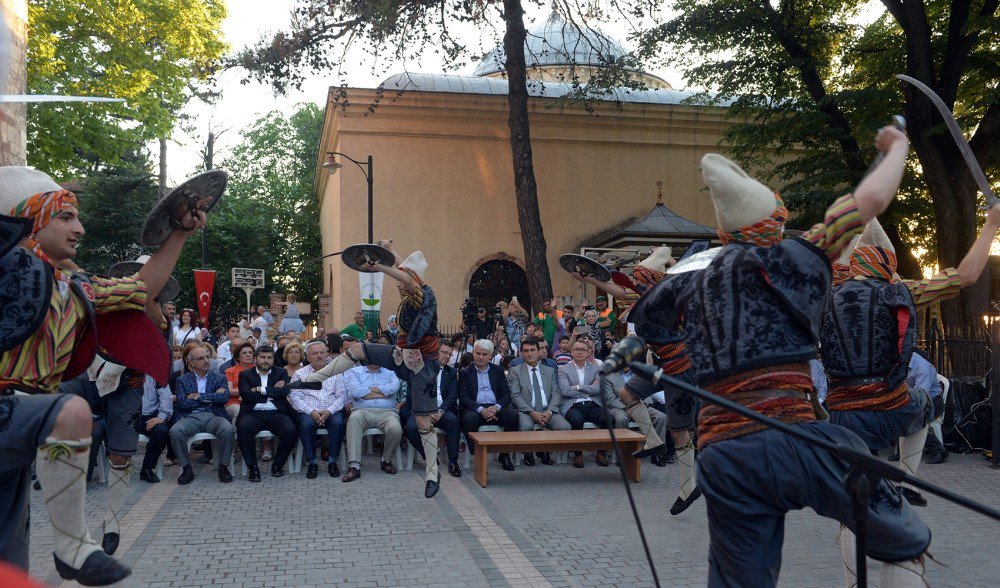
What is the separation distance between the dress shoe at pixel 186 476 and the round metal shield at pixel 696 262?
7.39 meters

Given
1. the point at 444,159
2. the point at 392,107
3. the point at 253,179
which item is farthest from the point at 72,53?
the point at 253,179

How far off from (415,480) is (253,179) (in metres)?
38.6

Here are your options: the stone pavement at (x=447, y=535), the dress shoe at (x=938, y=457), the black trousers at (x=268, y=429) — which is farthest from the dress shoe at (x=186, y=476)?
the dress shoe at (x=938, y=457)

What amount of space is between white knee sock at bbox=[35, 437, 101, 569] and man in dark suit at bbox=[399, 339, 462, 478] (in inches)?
263

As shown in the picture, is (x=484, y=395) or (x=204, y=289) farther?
(x=204, y=289)

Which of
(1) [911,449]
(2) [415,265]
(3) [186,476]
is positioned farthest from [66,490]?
(3) [186,476]

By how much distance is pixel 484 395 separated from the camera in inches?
418

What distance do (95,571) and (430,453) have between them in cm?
571

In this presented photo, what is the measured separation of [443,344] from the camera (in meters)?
11.0

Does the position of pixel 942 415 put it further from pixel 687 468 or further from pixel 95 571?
pixel 95 571

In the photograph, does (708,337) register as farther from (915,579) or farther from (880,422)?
(880,422)

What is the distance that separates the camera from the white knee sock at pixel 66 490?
9.21ft

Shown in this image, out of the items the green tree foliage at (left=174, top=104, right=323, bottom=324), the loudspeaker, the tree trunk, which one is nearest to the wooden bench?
the loudspeaker

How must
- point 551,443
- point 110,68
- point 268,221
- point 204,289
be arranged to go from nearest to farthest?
point 551,443
point 110,68
point 204,289
point 268,221
